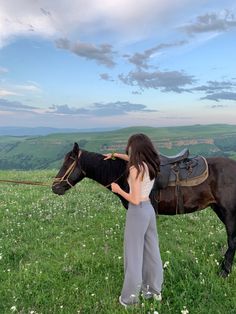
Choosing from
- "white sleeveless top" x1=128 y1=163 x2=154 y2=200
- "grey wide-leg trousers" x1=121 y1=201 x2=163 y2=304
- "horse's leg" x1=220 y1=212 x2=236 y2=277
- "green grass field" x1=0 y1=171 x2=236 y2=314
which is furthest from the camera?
"horse's leg" x1=220 y1=212 x2=236 y2=277

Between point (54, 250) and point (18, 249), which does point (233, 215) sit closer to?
point (54, 250)

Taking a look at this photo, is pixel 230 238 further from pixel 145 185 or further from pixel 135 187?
pixel 135 187

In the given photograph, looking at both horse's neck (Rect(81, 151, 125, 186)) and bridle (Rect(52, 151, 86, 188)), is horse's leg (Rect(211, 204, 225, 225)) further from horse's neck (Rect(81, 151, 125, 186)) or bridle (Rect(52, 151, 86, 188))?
bridle (Rect(52, 151, 86, 188))

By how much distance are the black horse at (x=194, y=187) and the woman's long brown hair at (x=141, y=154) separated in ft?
6.16

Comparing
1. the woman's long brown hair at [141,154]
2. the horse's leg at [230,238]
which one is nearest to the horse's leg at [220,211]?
the horse's leg at [230,238]

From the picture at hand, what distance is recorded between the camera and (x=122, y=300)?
316 inches

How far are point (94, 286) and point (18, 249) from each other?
3.37 meters

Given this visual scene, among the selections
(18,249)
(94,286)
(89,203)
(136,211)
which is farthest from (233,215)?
(89,203)

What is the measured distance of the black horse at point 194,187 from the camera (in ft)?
31.8

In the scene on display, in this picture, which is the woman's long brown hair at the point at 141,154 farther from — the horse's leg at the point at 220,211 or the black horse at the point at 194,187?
the horse's leg at the point at 220,211

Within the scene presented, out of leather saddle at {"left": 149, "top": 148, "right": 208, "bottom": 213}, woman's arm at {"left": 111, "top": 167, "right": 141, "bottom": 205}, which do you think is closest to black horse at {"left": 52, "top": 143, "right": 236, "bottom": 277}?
leather saddle at {"left": 149, "top": 148, "right": 208, "bottom": 213}

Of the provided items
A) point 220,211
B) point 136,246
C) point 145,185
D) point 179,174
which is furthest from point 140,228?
point 220,211

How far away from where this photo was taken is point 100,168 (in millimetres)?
9805

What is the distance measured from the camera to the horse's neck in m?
9.69
